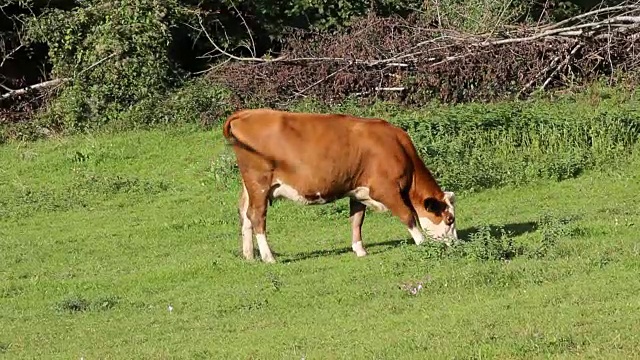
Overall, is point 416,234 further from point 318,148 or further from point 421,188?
point 318,148

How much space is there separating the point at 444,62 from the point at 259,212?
9.41m

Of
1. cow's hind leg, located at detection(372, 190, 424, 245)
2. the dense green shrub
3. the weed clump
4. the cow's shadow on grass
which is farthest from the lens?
Result: the dense green shrub

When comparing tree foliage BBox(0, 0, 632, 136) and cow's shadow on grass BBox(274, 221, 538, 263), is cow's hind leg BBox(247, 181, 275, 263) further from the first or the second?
tree foliage BBox(0, 0, 632, 136)

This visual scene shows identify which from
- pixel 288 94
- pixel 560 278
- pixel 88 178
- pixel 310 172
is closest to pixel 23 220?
pixel 88 178

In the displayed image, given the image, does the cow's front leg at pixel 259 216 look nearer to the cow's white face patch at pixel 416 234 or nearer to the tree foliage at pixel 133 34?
the cow's white face patch at pixel 416 234

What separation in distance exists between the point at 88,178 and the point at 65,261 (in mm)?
4776

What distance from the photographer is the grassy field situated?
8.98 meters

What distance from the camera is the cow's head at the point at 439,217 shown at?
44.3 feet

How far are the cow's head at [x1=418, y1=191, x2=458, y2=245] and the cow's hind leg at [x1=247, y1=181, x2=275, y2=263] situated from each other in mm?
1691

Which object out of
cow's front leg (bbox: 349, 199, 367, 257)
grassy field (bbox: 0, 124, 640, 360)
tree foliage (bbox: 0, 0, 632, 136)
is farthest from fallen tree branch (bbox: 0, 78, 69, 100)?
cow's front leg (bbox: 349, 199, 367, 257)

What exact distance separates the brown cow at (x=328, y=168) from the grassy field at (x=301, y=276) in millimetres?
462

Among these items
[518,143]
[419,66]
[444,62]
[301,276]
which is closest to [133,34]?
[419,66]

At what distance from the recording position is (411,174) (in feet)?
44.8

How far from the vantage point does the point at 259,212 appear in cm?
1344
